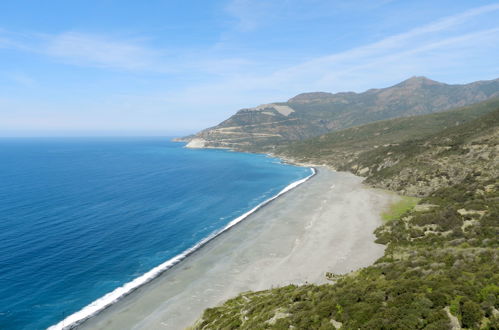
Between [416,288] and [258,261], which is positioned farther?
[258,261]

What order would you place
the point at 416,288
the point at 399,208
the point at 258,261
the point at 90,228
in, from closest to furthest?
the point at 416,288 → the point at 258,261 → the point at 90,228 → the point at 399,208

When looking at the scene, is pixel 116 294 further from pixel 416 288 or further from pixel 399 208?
pixel 399 208

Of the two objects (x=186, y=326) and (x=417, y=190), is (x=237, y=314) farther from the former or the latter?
(x=417, y=190)

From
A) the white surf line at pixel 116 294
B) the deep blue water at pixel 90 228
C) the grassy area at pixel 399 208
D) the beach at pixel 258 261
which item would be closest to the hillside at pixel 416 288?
the beach at pixel 258 261

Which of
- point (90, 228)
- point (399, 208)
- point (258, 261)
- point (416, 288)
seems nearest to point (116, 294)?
point (258, 261)

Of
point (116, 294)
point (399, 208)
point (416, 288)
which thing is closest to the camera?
point (416, 288)

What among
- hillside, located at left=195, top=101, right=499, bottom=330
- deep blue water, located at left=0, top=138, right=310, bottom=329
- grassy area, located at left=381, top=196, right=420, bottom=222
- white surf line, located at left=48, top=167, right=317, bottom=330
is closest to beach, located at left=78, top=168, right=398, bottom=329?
white surf line, located at left=48, top=167, right=317, bottom=330

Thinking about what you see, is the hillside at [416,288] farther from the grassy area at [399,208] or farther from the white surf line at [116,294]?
the white surf line at [116,294]
